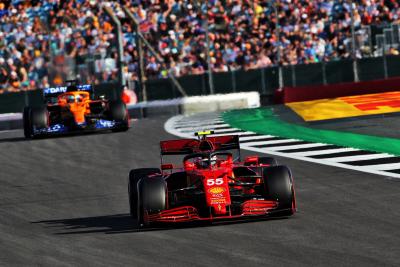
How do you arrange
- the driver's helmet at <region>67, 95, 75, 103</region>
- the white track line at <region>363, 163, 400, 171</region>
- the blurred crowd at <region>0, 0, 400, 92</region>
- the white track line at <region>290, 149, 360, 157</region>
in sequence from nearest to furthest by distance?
the white track line at <region>363, 163, 400, 171</region>
the white track line at <region>290, 149, 360, 157</region>
the driver's helmet at <region>67, 95, 75, 103</region>
the blurred crowd at <region>0, 0, 400, 92</region>

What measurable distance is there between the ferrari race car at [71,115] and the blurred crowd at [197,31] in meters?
5.96

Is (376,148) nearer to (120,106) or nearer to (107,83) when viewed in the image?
(120,106)

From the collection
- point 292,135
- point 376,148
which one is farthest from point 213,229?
point 292,135

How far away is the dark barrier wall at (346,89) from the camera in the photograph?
29.6m

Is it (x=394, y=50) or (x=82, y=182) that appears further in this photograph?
(x=394, y=50)

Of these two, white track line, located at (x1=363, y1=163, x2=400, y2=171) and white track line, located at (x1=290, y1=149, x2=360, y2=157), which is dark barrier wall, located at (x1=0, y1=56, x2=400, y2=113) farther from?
white track line, located at (x1=363, y1=163, x2=400, y2=171)

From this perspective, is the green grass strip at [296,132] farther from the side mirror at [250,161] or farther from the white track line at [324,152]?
the side mirror at [250,161]

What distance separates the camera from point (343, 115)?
2481 cm

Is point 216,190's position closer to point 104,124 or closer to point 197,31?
point 104,124

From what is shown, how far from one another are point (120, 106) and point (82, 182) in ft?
28.2

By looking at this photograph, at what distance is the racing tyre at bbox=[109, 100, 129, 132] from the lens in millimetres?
25594

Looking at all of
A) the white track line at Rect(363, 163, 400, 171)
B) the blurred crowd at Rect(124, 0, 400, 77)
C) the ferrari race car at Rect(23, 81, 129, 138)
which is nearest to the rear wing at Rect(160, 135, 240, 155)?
the white track line at Rect(363, 163, 400, 171)

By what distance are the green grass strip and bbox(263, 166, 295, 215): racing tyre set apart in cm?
674

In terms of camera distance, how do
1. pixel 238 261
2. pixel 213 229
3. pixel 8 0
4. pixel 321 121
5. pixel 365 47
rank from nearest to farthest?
pixel 238 261, pixel 213 229, pixel 321 121, pixel 365 47, pixel 8 0
